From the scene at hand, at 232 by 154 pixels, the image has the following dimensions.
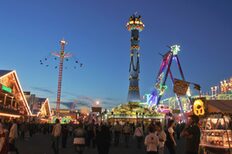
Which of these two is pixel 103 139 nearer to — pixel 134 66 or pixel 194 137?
pixel 194 137

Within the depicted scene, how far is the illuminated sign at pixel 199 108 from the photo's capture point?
8914 mm

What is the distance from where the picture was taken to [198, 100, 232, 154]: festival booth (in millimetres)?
8891

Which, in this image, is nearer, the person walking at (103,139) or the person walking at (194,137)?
the person walking at (194,137)

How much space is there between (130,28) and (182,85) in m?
89.2

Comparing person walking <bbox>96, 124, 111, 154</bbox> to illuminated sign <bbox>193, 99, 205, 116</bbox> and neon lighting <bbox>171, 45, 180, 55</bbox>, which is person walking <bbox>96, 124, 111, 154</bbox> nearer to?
illuminated sign <bbox>193, 99, 205, 116</bbox>

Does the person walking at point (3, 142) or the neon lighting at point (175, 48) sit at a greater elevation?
the neon lighting at point (175, 48)

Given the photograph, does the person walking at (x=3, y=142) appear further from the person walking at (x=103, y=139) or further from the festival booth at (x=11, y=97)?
the festival booth at (x=11, y=97)

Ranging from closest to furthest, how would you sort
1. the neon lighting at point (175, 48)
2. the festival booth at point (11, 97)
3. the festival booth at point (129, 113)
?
the festival booth at point (11, 97) < the neon lighting at point (175, 48) < the festival booth at point (129, 113)

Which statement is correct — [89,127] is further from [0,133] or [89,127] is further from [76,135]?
[0,133]

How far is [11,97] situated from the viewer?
5612cm

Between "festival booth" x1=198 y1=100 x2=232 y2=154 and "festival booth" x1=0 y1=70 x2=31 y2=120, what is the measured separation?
40174mm

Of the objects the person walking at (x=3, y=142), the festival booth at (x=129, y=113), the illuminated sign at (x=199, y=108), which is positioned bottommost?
the person walking at (x=3, y=142)

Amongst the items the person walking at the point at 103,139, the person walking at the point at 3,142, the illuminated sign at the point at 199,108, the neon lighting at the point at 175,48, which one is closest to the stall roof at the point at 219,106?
the illuminated sign at the point at 199,108

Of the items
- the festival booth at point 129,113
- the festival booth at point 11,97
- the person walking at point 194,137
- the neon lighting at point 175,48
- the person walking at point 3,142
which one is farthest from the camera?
the festival booth at point 129,113
